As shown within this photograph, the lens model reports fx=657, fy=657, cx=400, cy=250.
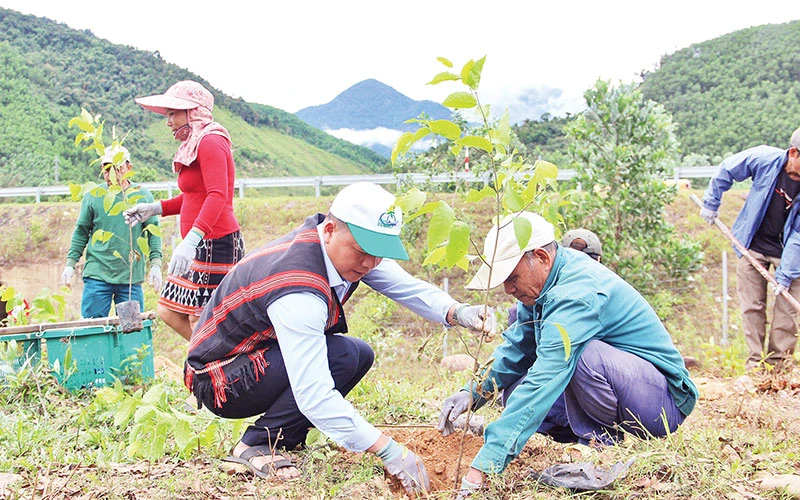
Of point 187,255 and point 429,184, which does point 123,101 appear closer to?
point 429,184

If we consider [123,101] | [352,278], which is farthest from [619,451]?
[123,101]

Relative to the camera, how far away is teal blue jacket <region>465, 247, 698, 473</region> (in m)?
2.08

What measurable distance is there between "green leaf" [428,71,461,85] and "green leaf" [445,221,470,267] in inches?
15.3

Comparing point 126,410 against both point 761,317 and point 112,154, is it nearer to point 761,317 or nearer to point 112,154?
point 112,154

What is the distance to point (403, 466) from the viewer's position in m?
2.24

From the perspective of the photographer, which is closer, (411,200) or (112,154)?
(411,200)

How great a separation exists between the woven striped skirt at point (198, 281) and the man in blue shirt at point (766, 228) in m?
3.35

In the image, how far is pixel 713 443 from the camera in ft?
8.09

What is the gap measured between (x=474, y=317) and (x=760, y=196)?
2.98 metres

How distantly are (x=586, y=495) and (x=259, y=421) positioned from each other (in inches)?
49.5

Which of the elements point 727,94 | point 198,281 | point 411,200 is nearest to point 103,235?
point 198,281

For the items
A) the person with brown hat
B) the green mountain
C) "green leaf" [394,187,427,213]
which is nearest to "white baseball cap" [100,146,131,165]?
the person with brown hat

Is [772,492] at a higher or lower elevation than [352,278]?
lower

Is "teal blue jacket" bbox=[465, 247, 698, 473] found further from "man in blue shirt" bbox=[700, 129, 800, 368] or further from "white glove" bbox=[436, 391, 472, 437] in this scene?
"man in blue shirt" bbox=[700, 129, 800, 368]
